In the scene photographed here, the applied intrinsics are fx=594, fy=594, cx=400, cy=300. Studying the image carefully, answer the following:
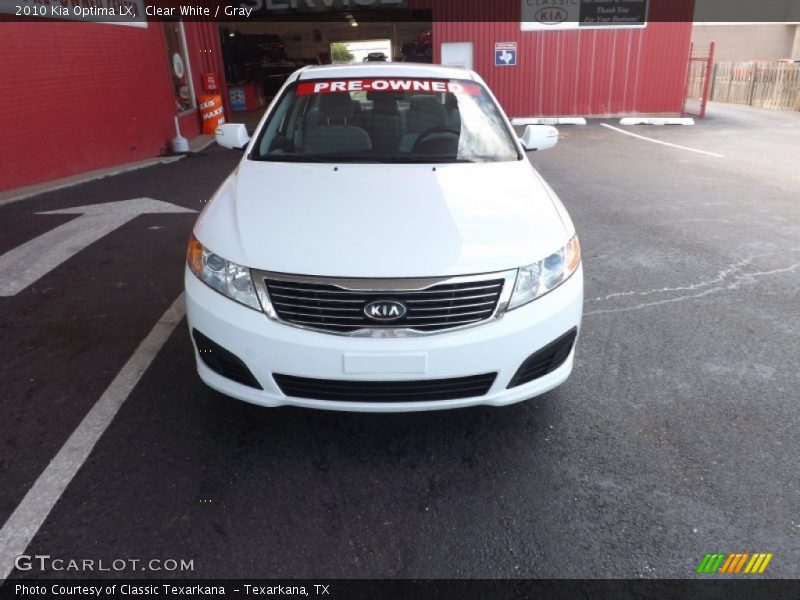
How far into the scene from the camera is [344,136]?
3604 mm

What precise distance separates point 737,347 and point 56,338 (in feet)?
13.5

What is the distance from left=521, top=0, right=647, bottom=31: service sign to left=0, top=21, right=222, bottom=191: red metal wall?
9.13 meters

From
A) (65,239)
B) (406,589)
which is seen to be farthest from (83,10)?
(406,589)

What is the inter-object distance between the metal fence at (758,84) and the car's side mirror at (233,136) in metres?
19.8

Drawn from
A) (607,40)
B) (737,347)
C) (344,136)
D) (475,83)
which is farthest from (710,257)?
(607,40)

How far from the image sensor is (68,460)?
8.37 ft

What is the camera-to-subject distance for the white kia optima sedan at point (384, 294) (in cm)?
226

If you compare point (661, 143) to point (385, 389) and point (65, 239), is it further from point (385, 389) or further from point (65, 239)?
point (385, 389)

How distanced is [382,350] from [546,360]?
0.72m

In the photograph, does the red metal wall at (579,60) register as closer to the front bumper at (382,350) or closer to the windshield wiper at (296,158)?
the windshield wiper at (296,158)

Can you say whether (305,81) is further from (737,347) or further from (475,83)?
(737,347)

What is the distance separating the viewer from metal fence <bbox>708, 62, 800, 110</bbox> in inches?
725

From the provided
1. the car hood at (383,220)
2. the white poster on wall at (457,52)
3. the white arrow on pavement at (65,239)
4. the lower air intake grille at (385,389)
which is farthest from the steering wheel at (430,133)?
the white poster on wall at (457,52)

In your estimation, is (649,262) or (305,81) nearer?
(305,81)
